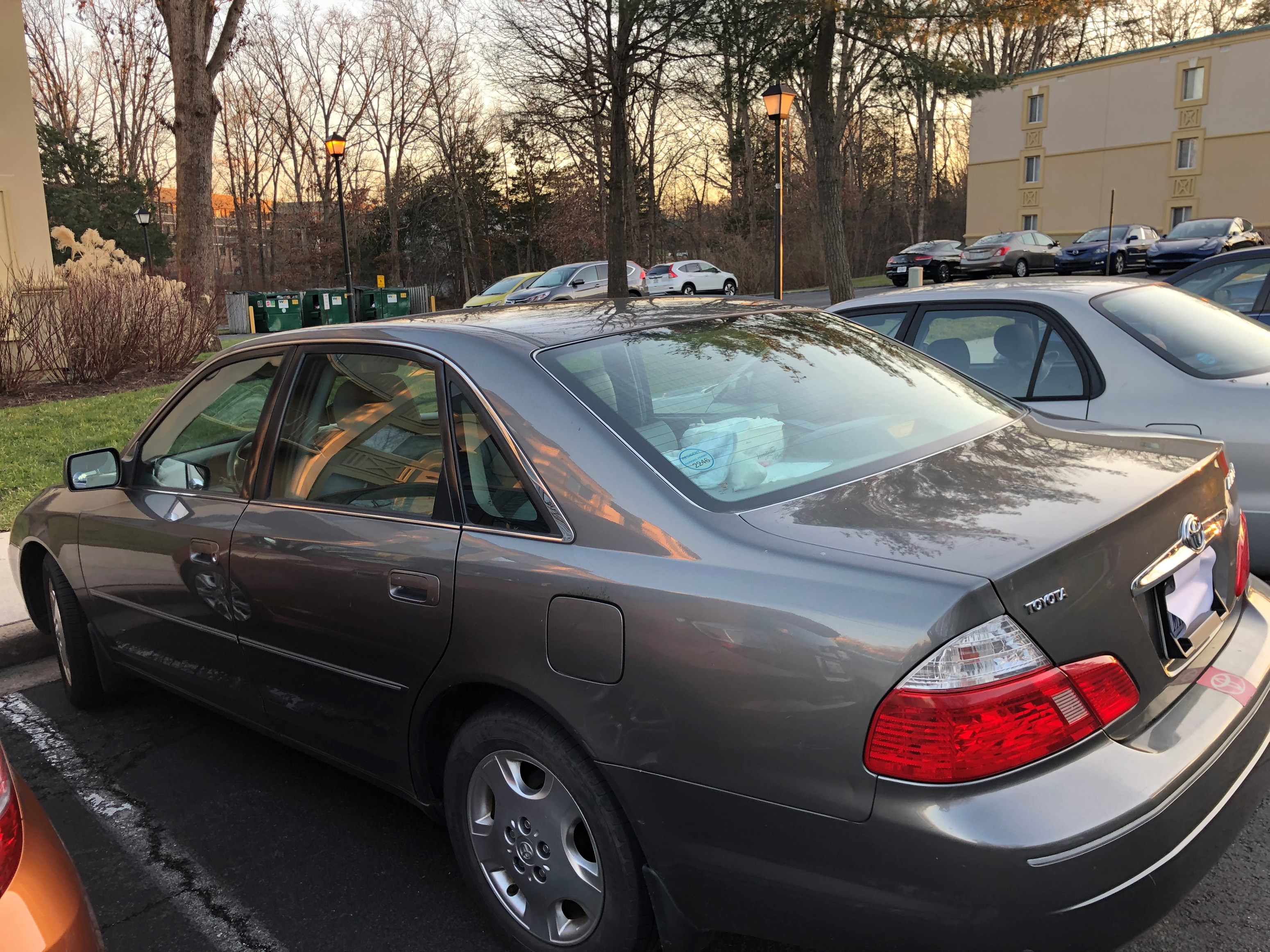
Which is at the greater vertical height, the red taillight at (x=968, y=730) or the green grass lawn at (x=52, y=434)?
the red taillight at (x=968, y=730)

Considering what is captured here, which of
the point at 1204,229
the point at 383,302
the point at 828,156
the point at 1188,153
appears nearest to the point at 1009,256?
the point at 1204,229

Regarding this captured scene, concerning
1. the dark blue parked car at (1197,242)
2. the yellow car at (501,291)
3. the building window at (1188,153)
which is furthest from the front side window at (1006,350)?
the building window at (1188,153)

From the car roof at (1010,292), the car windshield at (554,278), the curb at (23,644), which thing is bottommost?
the curb at (23,644)

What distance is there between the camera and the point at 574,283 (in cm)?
2828

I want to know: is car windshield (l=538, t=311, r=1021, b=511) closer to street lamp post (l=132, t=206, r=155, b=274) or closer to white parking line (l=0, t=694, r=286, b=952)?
white parking line (l=0, t=694, r=286, b=952)

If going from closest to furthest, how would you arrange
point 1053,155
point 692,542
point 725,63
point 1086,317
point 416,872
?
point 692,542
point 416,872
point 1086,317
point 725,63
point 1053,155

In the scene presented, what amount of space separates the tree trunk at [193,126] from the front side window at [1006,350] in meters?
14.2

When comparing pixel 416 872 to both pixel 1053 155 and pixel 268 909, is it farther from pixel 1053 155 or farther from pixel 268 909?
pixel 1053 155

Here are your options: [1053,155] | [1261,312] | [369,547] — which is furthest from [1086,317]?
[1053,155]

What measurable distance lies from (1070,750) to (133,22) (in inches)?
1810

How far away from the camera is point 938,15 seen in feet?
52.5

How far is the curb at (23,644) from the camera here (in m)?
4.98

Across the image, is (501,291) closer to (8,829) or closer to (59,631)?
(59,631)

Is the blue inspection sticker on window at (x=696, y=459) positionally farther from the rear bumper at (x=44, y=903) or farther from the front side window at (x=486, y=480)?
the rear bumper at (x=44, y=903)
